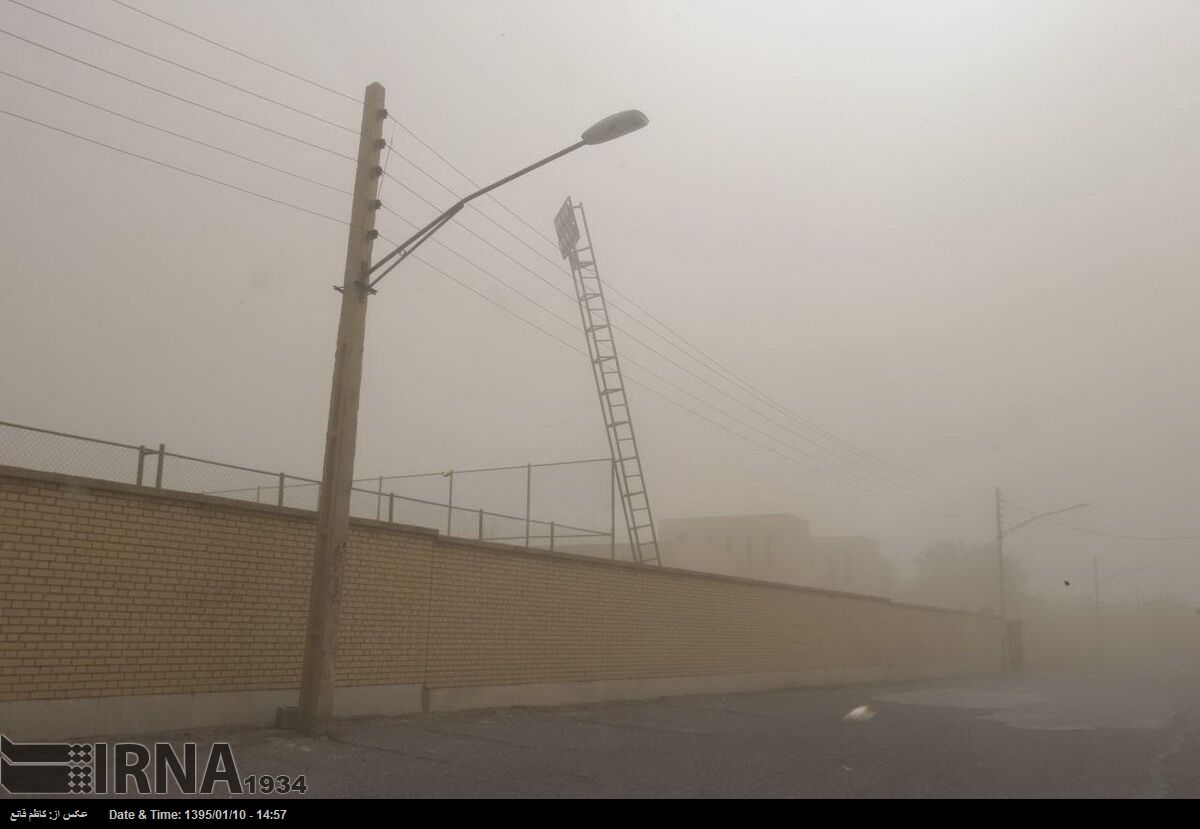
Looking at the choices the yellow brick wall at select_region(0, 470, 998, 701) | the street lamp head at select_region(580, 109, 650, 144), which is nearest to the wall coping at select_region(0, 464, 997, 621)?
the yellow brick wall at select_region(0, 470, 998, 701)

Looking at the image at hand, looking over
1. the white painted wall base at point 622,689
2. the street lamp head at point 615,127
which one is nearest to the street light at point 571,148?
the street lamp head at point 615,127

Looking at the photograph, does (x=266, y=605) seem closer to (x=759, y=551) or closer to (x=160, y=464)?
(x=160, y=464)

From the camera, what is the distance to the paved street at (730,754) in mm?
10586

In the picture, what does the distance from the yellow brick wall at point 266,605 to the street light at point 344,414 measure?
1.13 metres

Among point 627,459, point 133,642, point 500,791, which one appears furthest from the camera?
point 627,459

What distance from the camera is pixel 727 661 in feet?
93.0

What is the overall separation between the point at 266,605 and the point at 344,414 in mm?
2970

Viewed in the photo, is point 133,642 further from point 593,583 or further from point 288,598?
point 593,583

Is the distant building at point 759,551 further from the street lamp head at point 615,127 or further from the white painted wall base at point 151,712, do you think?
the street lamp head at point 615,127

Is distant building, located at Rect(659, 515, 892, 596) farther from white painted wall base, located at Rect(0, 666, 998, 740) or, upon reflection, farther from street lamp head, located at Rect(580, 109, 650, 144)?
street lamp head, located at Rect(580, 109, 650, 144)

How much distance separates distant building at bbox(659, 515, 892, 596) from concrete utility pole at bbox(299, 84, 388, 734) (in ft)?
210

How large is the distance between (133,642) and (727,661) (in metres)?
18.4

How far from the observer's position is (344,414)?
46.4 feet
